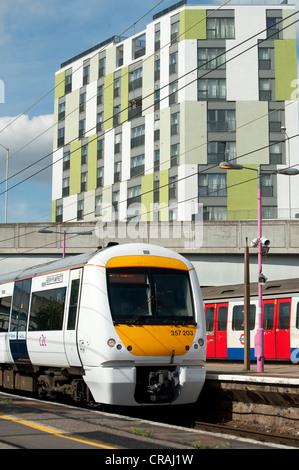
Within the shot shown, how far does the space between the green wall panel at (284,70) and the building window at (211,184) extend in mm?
9784

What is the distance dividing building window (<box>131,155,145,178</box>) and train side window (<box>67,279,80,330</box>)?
54.6m

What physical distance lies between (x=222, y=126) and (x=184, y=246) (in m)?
29.6

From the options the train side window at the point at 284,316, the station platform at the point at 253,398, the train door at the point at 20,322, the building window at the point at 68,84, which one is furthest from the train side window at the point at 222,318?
the building window at the point at 68,84

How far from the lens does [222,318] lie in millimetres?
25047

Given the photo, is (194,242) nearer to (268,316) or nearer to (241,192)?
(268,316)

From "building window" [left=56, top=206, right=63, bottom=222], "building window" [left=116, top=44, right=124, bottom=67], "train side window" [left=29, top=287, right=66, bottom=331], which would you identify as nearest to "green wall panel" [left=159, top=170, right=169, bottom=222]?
"building window" [left=116, top=44, right=124, bottom=67]

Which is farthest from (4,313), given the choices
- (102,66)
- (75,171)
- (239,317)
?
(102,66)

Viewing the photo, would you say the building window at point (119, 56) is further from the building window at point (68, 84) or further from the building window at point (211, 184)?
the building window at point (211, 184)

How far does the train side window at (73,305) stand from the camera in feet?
42.3

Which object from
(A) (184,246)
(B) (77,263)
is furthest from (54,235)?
(B) (77,263)

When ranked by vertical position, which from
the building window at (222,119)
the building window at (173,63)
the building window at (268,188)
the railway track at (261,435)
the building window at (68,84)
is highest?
the building window at (68,84)

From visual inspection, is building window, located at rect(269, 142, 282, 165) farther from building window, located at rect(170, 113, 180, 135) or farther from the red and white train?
the red and white train

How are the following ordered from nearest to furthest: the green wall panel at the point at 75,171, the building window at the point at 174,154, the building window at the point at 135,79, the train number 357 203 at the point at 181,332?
the train number 357 203 at the point at 181,332, the building window at the point at 174,154, the building window at the point at 135,79, the green wall panel at the point at 75,171
